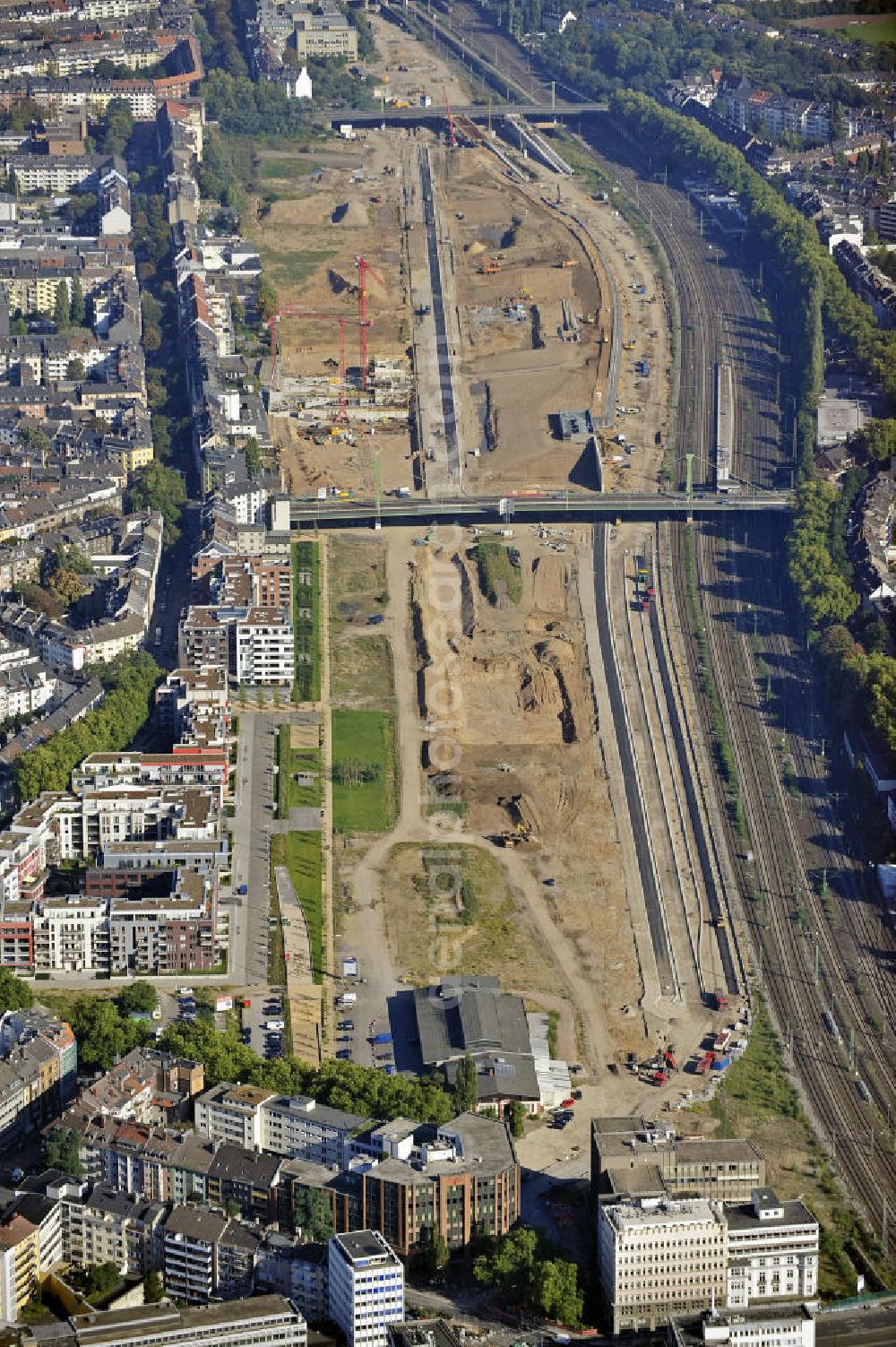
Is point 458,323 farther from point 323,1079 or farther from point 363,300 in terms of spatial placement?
point 323,1079

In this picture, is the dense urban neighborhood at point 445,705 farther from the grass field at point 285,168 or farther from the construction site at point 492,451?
the grass field at point 285,168

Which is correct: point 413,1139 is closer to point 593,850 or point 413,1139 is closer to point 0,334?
point 593,850

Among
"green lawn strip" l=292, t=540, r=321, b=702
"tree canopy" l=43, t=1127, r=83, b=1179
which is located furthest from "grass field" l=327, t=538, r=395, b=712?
"tree canopy" l=43, t=1127, r=83, b=1179

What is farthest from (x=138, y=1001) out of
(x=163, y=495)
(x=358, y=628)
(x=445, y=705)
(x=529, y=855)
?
(x=163, y=495)

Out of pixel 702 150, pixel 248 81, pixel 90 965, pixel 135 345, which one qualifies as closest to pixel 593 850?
pixel 90 965

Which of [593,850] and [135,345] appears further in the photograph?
[135,345]

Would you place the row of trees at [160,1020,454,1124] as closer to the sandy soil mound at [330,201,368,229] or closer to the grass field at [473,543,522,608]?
the grass field at [473,543,522,608]
